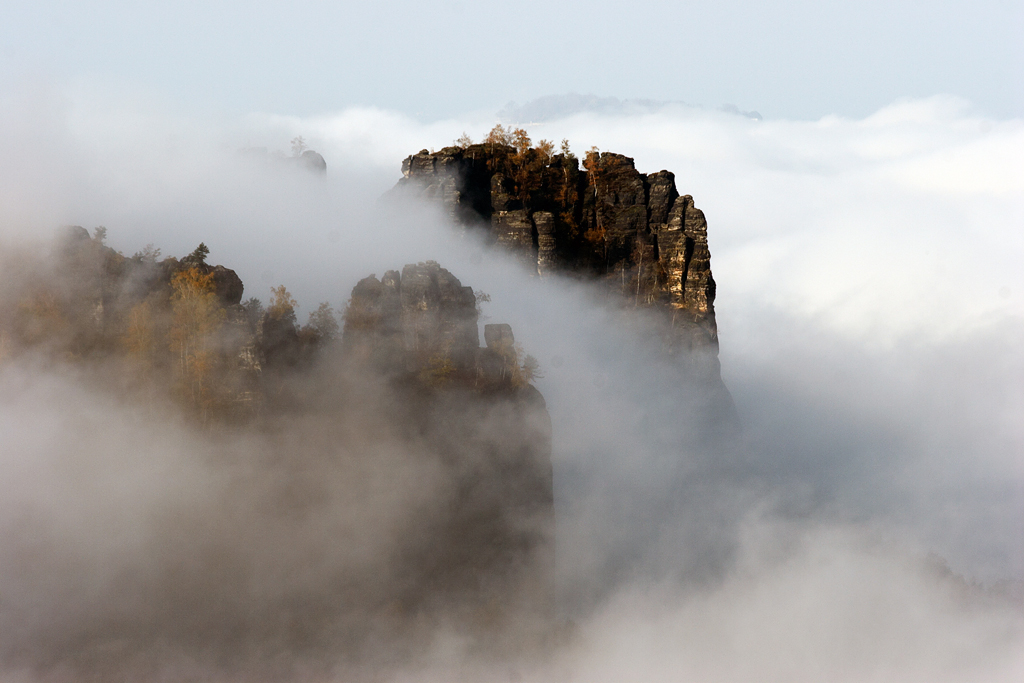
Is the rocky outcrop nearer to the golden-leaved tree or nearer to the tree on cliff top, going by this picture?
the golden-leaved tree

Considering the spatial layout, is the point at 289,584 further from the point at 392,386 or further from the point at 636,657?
the point at 636,657

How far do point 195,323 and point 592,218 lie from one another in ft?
179

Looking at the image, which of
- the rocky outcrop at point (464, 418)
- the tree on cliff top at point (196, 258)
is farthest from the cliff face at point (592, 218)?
the tree on cliff top at point (196, 258)

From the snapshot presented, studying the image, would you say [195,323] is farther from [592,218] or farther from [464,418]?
[592,218]

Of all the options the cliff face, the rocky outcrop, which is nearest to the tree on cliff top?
the rocky outcrop

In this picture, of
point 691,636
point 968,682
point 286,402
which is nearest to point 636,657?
point 691,636

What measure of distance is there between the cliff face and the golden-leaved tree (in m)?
40.9

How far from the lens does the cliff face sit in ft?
314

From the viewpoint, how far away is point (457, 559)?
7056 centimetres

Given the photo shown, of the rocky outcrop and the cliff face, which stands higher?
the cliff face

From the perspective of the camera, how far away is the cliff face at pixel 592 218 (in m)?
95.7

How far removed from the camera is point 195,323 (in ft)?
212

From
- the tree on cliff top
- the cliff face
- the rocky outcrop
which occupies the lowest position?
the rocky outcrop

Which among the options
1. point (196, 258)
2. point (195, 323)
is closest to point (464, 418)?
point (195, 323)
